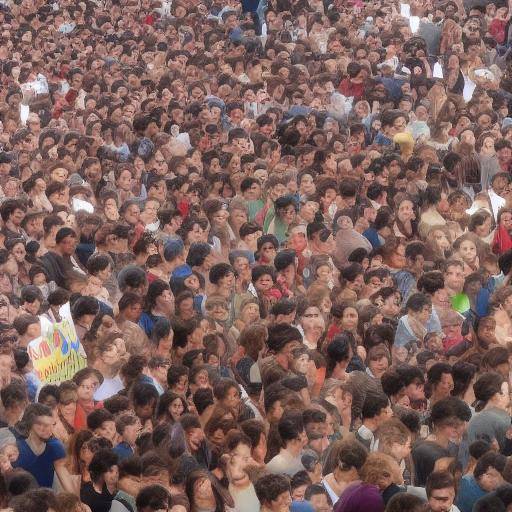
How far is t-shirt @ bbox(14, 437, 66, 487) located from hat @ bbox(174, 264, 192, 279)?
3.50m

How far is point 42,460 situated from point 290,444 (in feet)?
6.06

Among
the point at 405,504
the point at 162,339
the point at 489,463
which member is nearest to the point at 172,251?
the point at 162,339

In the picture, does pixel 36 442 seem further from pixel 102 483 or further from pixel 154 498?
pixel 154 498

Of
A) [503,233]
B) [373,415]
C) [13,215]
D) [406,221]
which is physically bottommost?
[406,221]

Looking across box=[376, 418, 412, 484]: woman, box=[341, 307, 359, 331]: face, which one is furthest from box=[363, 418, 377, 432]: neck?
box=[341, 307, 359, 331]: face

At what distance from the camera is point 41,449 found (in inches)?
504

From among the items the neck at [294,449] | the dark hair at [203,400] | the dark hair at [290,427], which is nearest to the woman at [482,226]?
the dark hair at [203,400]

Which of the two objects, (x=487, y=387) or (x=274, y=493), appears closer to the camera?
(x=274, y=493)

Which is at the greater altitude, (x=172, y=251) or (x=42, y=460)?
(x=42, y=460)

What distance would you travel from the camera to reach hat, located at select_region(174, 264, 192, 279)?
1602cm

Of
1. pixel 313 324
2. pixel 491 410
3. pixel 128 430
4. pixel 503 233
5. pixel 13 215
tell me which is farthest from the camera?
pixel 13 215

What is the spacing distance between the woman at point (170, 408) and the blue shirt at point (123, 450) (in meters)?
0.52

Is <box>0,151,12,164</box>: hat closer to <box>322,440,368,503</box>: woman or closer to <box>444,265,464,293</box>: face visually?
<box>444,265,464,293</box>: face

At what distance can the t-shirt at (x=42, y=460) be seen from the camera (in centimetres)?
1266
